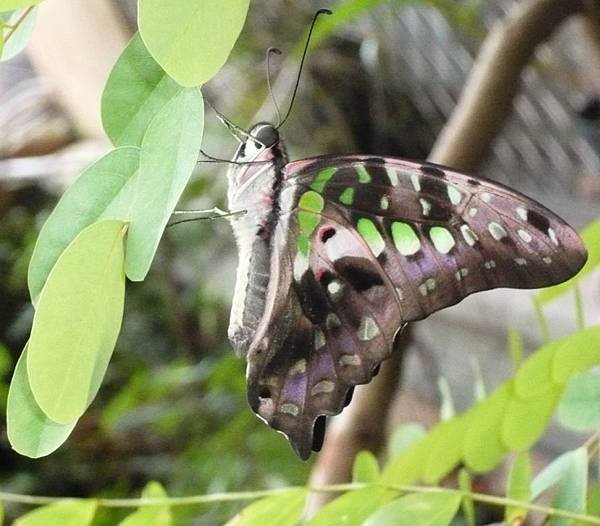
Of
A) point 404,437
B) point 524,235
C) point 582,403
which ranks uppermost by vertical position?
point 524,235

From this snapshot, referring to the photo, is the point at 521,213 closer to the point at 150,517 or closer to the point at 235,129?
the point at 235,129

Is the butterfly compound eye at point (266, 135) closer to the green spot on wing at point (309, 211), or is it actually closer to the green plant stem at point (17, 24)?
the green spot on wing at point (309, 211)

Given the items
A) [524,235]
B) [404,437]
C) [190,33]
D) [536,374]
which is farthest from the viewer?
[404,437]

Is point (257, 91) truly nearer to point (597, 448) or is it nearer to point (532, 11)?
point (532, 11)

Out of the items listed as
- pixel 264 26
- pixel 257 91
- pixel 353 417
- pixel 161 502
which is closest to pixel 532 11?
pixel 353 417

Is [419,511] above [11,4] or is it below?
below

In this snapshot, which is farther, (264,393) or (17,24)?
(264,393)

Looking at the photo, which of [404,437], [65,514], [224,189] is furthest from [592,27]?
[224,189]
